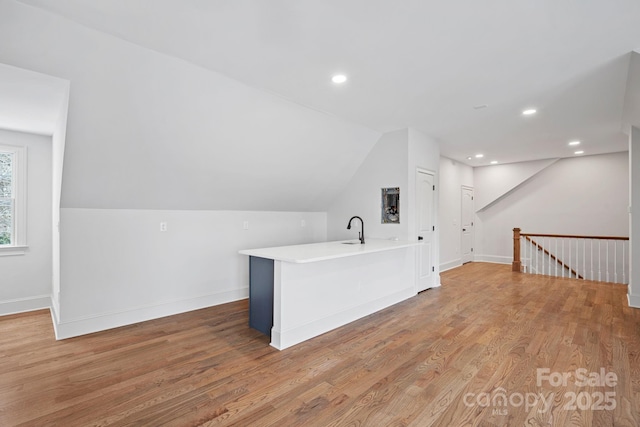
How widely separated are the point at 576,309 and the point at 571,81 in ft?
9.85

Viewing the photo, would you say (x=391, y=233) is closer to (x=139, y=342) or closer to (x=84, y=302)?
(x=139, y=342)

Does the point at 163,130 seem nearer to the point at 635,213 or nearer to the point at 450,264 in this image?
the point at 635,213

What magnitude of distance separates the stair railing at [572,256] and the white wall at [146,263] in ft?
20.1

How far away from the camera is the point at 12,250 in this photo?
13.5 feet

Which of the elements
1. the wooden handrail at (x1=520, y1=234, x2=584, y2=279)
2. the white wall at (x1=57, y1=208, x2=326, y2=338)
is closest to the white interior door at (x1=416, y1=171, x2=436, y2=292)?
the white wall at (x1=57, y1=208, x2=326, y2=338)

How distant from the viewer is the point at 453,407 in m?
2.16

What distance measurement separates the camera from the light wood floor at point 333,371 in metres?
2.07

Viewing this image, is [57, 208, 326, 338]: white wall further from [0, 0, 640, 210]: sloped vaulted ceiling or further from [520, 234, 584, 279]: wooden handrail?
[520, 234, 584, 279]: wooden handrail

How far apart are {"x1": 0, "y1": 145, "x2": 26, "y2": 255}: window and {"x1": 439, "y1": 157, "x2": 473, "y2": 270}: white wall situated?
718 centimetres

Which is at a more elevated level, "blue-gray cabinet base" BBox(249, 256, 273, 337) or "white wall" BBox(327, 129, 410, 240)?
"white wall" BBox(327, 129, 410, 240)

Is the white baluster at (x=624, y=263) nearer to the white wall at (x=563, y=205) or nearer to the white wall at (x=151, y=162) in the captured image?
the white wall at (x=563, y=205)

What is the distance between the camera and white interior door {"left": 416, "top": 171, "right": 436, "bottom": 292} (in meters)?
5.12

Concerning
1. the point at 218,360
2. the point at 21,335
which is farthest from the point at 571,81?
the point at 21,335

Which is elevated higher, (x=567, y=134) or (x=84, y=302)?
(x=567, y=134)
